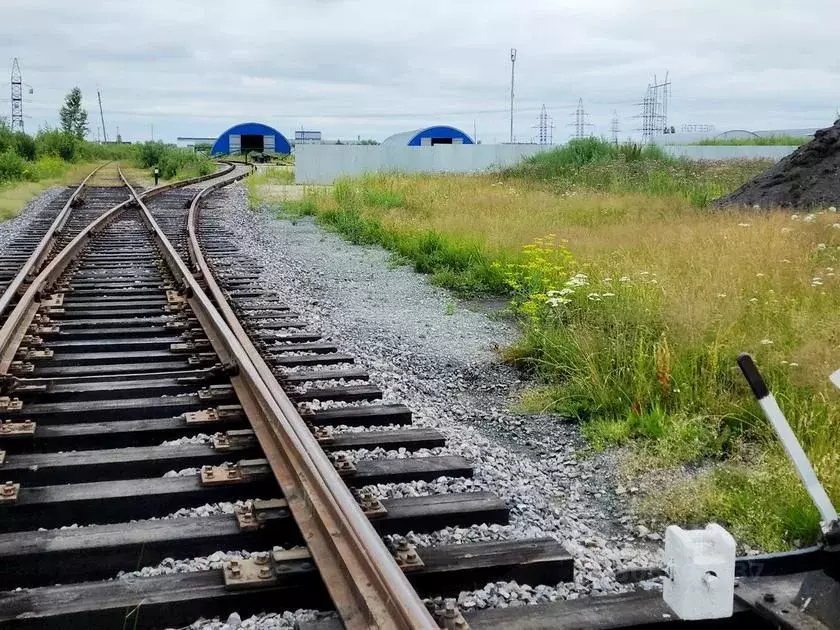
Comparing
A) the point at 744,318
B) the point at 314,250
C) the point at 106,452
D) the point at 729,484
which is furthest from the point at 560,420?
the point at 314,250

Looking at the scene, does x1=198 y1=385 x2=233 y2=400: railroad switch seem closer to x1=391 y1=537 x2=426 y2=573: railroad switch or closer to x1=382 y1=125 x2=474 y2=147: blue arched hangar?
x1=391 y1=537 x2=426 y2=573: railroad switch

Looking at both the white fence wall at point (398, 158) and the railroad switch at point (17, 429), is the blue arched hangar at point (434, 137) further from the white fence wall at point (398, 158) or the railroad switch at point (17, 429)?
the railroad switch at point (17, 429)

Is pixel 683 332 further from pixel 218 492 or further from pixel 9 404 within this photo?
pixel 9 404

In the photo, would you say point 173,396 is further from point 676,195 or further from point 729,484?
point 676,195

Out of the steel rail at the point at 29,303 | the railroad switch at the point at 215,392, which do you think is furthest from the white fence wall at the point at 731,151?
the railroad switch at the point at 215,392

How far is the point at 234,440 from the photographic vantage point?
167 inches

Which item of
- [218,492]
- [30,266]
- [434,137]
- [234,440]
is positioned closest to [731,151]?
[434,137]

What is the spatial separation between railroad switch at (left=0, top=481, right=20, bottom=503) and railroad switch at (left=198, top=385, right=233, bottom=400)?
139 cm

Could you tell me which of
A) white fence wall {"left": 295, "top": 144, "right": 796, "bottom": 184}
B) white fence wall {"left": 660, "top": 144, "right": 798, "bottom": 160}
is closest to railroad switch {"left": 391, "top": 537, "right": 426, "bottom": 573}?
white fence wall {"left": 295, "top": 144, "right": 796, "bottom": 184}

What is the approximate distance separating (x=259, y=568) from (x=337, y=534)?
0.94ft

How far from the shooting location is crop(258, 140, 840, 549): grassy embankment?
4.16m

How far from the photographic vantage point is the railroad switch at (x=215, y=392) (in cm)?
492

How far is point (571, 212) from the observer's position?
1457cm

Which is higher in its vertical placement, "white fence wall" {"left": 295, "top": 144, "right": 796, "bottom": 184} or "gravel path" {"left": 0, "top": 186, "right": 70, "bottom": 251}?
"white fence wall" {"left": 295, "top": 144, "right": 796, "bottom": 184}
